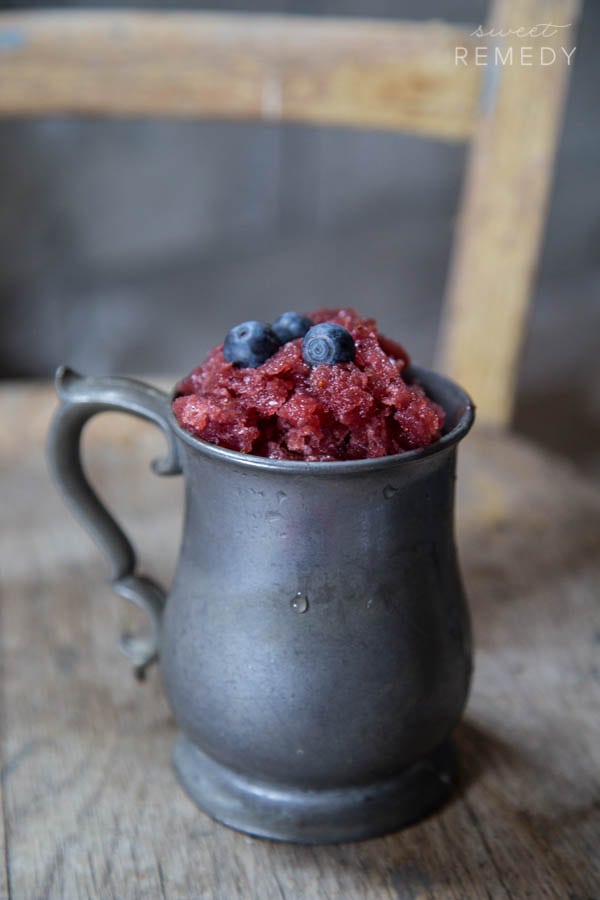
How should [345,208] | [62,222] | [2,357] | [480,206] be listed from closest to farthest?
[480,206], [2,357], [62,222], [345,208]

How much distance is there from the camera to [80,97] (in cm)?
124

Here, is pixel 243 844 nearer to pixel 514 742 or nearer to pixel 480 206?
pixel 514 742

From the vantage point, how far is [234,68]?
1212mm

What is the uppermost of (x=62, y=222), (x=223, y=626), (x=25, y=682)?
(x=223, y=626)

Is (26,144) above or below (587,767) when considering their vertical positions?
below

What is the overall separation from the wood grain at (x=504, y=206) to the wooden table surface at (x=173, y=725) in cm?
13

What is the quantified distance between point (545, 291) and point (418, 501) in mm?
2997

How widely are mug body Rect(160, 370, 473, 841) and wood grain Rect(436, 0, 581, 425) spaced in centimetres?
55

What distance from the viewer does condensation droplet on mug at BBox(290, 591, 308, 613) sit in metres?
0.62

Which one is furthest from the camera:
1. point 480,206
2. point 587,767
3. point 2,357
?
point 2,357

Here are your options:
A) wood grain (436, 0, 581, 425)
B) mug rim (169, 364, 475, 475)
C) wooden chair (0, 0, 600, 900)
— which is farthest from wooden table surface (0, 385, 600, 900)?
mug rim (169, 364, 475, 475)

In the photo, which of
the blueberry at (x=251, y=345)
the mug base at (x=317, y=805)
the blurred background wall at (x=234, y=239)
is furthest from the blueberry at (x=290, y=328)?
the blurred background wall at (x=234, y=239)

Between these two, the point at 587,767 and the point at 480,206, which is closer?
the point at 587,767

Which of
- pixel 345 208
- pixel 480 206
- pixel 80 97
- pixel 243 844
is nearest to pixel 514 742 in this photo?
pixel 243 844
